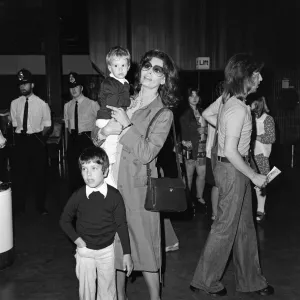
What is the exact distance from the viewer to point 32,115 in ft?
20.4

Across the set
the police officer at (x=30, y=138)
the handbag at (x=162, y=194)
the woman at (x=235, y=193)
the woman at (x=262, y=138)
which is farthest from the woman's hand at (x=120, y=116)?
the police officer at (x=30, y=138)

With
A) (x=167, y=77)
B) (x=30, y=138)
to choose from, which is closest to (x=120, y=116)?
(x=167, y=77)

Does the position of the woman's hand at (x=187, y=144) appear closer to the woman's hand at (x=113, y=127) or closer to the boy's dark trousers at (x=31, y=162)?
the boy's dark trousers at (x=31, y=162)

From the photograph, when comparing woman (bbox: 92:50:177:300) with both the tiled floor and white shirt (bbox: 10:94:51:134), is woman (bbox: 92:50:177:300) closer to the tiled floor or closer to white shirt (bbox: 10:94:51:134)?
the tiled floor

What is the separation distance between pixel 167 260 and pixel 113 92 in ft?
6.74

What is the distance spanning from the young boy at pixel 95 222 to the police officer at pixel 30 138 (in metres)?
3.39

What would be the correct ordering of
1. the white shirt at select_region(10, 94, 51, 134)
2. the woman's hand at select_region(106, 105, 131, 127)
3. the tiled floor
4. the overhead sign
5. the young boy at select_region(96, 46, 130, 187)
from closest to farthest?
the woman's hand at select_region(106, 105, 131, 127), the young boy at select_region(96, 46, 130, 187), the tiled floor, the white shirt at select_region(10, 94, 51, 134), the overhead sign

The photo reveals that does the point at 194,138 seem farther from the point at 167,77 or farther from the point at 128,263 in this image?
the point at 128,263

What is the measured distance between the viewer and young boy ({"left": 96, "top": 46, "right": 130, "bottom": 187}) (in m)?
2.95

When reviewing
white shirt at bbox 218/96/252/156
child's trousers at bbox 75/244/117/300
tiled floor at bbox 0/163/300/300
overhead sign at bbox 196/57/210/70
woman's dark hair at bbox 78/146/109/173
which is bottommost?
tiled floor at bbox 0/163/300/300

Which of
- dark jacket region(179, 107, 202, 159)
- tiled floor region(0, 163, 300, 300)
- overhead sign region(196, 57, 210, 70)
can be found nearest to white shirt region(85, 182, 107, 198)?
tiled floor region(0, 163, 300, 300)

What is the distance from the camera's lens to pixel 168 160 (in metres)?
7.09

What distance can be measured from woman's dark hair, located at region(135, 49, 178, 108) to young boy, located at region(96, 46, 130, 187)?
0.41 ft

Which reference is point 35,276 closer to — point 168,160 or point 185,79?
point 168,160
